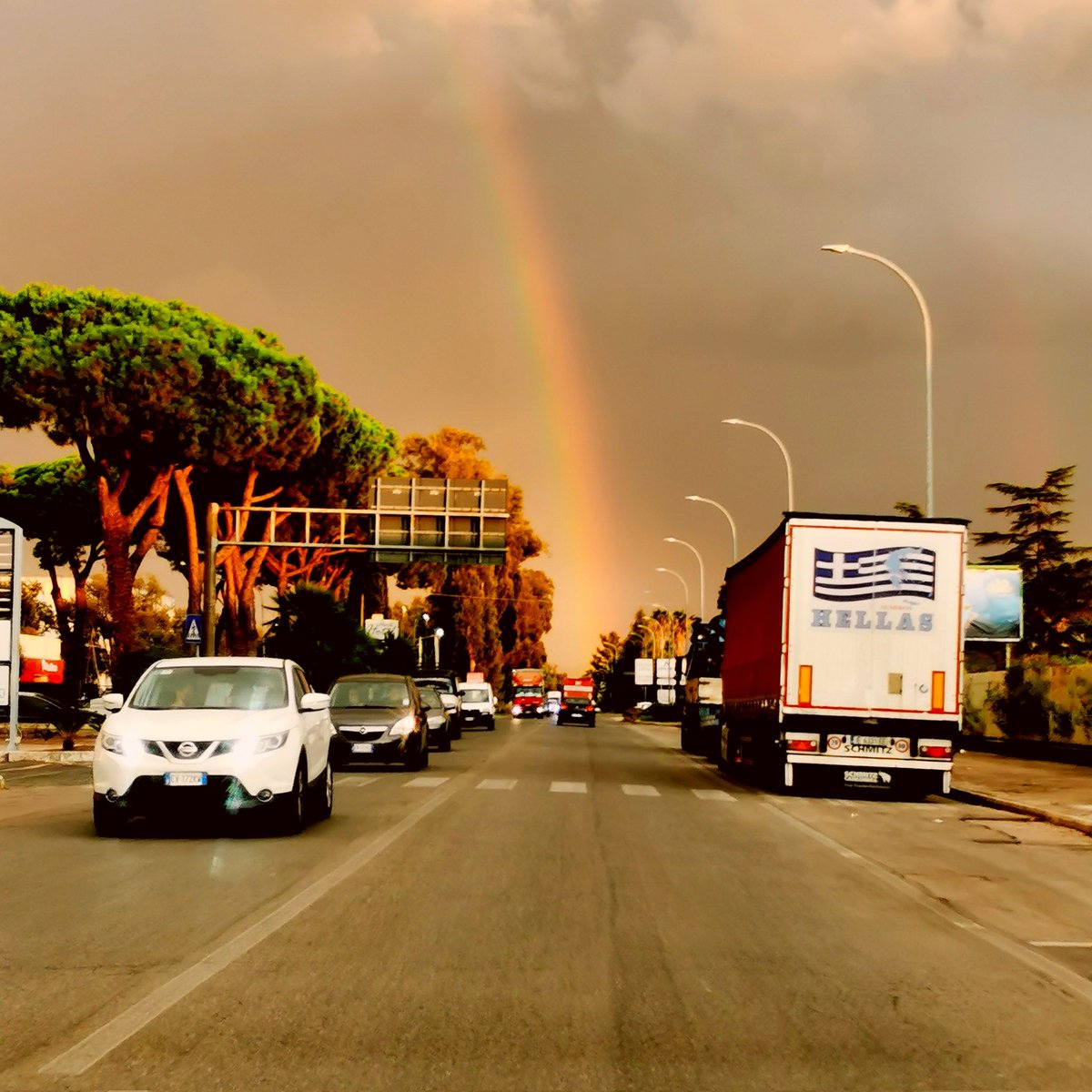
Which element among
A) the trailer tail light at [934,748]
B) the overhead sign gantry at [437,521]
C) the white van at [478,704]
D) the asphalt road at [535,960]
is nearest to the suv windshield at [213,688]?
the asphalt road at [535,960]

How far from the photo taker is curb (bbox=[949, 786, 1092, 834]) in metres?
19.5

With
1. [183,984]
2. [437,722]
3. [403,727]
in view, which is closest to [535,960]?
[183,984]

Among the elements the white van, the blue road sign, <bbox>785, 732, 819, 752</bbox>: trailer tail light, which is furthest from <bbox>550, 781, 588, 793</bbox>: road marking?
the white van

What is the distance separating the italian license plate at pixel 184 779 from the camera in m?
14.3

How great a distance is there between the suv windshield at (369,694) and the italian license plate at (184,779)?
13800mm

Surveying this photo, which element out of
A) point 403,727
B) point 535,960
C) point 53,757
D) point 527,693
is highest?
point 403,727

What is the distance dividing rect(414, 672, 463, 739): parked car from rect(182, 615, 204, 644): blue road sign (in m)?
9.53

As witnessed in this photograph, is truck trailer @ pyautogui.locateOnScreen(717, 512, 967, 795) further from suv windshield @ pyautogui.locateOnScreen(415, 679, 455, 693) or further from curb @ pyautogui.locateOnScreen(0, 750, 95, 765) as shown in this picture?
suv windshield @ pyautogui.locateOnScreen(415, 679, 455, 693)

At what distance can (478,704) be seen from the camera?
2470 inches

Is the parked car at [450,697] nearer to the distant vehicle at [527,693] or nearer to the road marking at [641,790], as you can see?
the road marking at [641,790]

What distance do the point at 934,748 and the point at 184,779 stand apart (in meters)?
12.7

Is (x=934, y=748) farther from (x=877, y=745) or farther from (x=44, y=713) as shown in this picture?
(x=44, y=713)

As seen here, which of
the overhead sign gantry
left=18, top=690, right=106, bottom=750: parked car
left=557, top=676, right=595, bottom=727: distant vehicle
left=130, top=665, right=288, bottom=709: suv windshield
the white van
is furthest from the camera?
left=557, top=676, right=595, bottom=727: distant vehicle

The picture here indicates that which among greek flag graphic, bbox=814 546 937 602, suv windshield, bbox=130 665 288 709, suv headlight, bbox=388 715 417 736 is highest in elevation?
greek flag graphic, bbox=814 546 937 602
